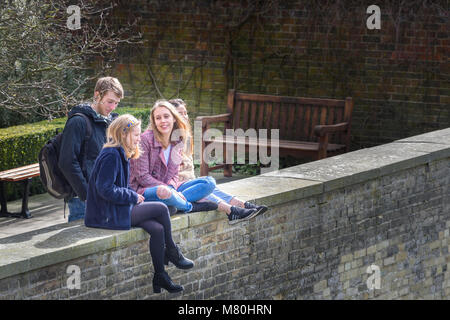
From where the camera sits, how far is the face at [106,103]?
630 cm

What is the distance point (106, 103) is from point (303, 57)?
6405 millimetres

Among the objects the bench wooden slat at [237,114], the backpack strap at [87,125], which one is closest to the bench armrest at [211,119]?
the bench wooden slat at [237,114]

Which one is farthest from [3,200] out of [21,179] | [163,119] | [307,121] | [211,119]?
[307,121]

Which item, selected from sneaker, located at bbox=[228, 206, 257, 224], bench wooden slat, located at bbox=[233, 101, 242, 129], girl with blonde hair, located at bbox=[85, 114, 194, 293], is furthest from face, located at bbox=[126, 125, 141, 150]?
bench wooden slat, located at bbox=[233, 101, 242, 129]

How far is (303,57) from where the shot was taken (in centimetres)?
1235

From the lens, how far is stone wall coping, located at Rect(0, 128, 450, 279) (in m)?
5.46

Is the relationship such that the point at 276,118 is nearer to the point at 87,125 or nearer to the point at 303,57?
the point at 303,57

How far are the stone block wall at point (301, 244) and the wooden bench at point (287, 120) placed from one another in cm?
148

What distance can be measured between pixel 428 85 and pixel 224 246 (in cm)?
589

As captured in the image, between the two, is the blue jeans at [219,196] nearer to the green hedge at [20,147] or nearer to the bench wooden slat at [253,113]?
the green hedge at [20,147]

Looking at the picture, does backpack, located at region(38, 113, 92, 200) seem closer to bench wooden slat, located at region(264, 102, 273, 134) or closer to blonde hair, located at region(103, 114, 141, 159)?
blonde hair, located at region(103, 114, 141, 159)

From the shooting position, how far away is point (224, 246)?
22.6 ft

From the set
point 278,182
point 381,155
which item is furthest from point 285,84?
point 278,182

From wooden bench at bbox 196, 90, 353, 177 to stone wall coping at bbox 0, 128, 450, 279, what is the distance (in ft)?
4.86
